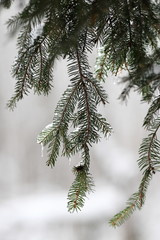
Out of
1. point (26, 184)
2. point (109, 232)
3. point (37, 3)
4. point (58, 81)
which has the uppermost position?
point (58, 81)

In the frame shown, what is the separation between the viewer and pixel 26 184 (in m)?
3.86

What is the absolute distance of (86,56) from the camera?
2.71 ft

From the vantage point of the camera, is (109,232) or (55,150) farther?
(109,232)

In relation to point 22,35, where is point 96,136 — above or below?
below

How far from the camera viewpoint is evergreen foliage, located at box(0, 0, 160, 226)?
70 cm

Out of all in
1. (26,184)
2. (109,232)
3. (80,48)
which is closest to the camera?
(80,48)

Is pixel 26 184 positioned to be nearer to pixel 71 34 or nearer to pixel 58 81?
pixel 58 81

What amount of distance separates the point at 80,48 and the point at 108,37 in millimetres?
59

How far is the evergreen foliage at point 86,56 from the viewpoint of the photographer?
2.28 ft

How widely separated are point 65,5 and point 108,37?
0.32ft

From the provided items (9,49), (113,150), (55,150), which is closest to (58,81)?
(9,49)

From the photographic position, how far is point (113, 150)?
3826mm

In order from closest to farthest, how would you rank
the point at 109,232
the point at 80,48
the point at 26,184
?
the point at 80,48 → the point at 109,232 → the point at 26,184

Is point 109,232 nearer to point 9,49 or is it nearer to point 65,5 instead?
point 9,49
